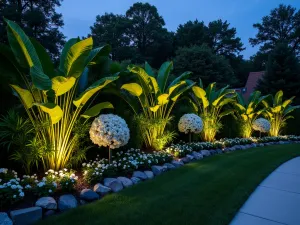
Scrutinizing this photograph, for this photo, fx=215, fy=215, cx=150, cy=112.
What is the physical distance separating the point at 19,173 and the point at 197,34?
23.9 metres

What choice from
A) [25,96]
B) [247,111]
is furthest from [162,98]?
[247,111]

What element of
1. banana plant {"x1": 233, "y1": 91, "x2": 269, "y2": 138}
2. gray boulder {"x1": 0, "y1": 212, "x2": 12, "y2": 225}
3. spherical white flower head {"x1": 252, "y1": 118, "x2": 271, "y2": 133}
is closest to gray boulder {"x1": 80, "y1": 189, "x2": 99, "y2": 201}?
gray boulder {"x1": 0, "y1": 212, "x2": 12, "y2": 225}

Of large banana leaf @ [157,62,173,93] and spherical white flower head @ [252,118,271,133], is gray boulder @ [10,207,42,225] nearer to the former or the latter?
large banana leaf @ [157,62,173,93]

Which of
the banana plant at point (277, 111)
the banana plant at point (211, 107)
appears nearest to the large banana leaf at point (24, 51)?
the banana plant at point (211, 107)

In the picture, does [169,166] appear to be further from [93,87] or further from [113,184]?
[93,87]

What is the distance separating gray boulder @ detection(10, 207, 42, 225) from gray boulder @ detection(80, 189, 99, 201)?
0.60 m

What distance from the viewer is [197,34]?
24062 millimetres

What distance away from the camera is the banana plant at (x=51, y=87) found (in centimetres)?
291

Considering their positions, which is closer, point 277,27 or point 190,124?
point 190,124

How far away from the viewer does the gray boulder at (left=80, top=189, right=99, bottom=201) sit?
2896 mm

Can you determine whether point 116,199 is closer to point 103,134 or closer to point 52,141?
point 103,134

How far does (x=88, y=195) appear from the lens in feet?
9.55

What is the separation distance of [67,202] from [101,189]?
0.54 m

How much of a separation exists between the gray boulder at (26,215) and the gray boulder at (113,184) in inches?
42.2
